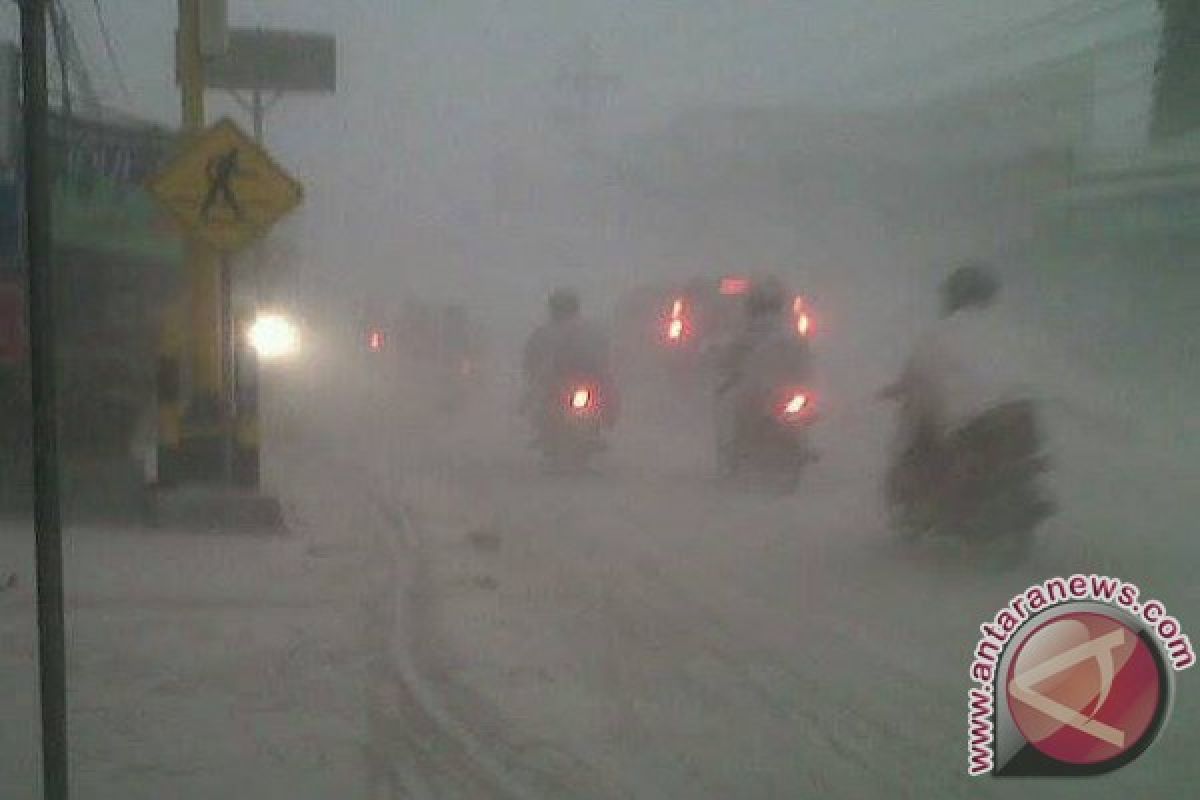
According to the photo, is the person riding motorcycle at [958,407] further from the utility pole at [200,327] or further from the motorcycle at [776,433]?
the utility pole at [200,327]

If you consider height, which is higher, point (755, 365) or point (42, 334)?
point (42, 334)

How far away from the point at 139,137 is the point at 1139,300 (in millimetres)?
11446

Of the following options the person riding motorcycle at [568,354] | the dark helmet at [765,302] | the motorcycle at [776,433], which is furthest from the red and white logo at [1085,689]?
the person riding motorcycle at [568,354]

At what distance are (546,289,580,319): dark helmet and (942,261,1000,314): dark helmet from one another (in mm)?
7334

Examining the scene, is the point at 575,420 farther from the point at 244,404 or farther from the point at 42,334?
the point at 42,334

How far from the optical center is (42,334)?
13.5 feet

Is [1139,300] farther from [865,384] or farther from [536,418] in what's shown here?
A: [536,418]

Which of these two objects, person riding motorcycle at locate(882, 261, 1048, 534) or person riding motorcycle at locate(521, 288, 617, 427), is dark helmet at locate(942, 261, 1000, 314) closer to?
person riding motorcycle at locate(882, 261, 1048, 534)

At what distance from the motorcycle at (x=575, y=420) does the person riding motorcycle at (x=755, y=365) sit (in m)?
1.83

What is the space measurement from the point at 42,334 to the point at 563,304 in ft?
40.9

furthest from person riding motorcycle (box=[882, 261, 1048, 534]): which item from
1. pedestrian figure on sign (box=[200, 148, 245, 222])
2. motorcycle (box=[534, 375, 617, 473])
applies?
motorcycle (box=[534, 375, 617, 473])

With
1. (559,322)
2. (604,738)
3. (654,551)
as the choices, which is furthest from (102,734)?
(559,322)

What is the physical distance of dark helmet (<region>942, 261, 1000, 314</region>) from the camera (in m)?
9.33

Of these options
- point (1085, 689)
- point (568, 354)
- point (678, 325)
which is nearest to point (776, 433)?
point (568, 354)
